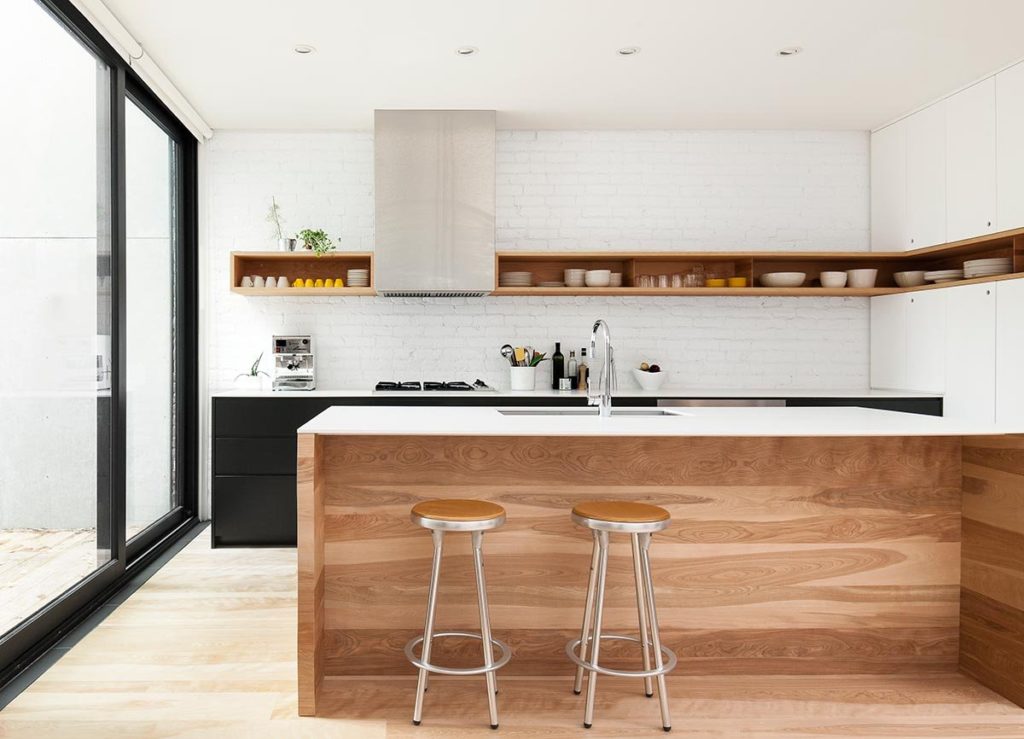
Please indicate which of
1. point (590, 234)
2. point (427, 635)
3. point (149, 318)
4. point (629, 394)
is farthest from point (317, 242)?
point (427, 635)

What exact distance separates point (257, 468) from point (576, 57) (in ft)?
9.55

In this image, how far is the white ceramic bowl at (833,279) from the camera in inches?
187

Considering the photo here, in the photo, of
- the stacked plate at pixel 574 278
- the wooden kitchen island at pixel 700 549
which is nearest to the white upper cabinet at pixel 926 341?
the wooden kitchen island at pixel 700 549

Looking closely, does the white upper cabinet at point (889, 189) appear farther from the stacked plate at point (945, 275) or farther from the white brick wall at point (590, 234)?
the stacked plate at point (945, 275)

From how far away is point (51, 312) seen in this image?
9.32 ft

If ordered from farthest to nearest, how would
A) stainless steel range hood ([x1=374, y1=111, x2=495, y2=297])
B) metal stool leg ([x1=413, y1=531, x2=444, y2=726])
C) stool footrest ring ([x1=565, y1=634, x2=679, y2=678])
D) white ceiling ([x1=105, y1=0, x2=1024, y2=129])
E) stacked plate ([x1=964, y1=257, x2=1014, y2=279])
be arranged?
stainless steel range hood ([x1=374, y1=111, x2=495, y2=297]) → stacked plate ([x1=964, y1=257, x2=1014, y2=279]) → white ceiling ([x1=105, y1=0, x2=1024, y2=129]) → metal stool leg ([x1=413, y1=531, x2=444, y2=726]) → stool footrest ring ([x1=565, y1=634, x2=679, y2=678])

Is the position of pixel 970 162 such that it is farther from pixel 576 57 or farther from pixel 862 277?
pixel 576 57

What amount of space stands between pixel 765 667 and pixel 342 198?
383 cm

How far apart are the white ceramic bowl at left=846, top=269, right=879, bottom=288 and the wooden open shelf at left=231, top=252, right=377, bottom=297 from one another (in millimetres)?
3158

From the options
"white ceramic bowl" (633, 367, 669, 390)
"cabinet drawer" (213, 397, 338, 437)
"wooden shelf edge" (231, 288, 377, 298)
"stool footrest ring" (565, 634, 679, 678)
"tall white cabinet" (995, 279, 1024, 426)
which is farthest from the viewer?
"white ceramic bowl" (633, 367, 669, 390)

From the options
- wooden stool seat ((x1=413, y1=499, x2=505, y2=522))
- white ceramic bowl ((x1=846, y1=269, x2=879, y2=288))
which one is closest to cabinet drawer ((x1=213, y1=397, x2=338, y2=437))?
wooden stool seat ((x1=413, y1=499, x2=505, y2=522))

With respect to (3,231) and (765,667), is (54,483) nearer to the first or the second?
(3,231)

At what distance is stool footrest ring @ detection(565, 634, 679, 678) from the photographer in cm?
214

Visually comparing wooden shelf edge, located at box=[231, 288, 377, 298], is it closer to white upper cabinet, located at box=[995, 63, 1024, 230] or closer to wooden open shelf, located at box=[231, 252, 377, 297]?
wooden open shelf, located at box=[231, 252, 377, 297]
